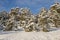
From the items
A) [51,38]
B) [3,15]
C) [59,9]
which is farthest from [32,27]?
[3,15]

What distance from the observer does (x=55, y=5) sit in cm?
1307

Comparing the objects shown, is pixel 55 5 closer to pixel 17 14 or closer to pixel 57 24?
pixel 57 24

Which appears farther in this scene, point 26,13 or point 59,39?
point 26,13

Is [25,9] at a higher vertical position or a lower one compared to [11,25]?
higher

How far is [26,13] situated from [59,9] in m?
2.70

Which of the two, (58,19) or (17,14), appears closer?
(58,19)

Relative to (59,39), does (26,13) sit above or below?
above

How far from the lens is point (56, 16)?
498 inches

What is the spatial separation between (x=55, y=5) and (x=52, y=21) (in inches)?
52.0

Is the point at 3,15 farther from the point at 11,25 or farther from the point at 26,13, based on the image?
the point at 11,25

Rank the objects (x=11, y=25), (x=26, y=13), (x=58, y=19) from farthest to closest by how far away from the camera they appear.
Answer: (x=26, y=13) < (x=58, y=19) < (x=11, y=25)

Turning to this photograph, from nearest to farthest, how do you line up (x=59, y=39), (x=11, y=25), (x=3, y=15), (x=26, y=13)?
(x=59, y=39) → (x=11, y=25) → (x=26, y=13) → (x=3, y=15)

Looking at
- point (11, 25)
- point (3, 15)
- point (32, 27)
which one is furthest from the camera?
point (3, 15)

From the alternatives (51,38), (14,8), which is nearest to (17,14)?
(14,8)
